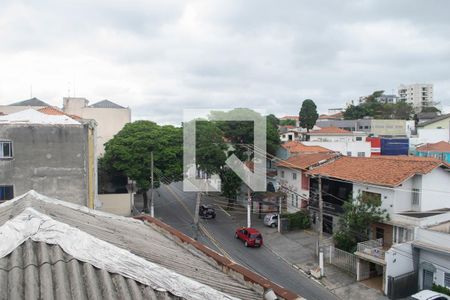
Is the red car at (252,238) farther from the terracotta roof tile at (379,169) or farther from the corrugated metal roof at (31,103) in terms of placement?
the corrugated metal roof at (31,103)

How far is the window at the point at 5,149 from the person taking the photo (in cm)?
1933

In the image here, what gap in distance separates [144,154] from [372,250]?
60.2 feet

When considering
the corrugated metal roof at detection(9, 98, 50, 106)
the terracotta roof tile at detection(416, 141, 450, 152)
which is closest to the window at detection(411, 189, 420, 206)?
the terracotta roof tile at detection(416, 141, 450, 152)

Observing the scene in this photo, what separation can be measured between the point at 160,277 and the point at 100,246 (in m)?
0.67

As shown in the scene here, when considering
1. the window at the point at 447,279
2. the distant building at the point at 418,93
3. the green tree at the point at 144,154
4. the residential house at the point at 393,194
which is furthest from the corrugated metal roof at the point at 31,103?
the distant building at the point at 418,93

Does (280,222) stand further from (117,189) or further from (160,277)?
(160,277)

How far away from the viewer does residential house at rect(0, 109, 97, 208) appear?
63.7 feet

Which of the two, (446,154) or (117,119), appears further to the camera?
(117,119)

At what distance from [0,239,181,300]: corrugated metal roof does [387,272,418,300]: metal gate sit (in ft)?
54.3

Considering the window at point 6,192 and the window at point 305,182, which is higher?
the window at point 6,192

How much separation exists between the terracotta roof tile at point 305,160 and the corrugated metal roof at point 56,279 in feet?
82.2

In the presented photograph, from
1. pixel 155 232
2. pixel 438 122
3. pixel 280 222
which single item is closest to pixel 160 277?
pixel 155 232

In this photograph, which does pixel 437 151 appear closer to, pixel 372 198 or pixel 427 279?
pixel 372 198

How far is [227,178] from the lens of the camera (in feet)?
101
